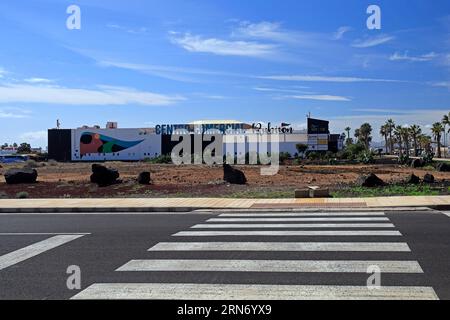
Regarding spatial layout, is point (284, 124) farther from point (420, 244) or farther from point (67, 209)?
point (420, 244)

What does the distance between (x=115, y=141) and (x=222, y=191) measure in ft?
236

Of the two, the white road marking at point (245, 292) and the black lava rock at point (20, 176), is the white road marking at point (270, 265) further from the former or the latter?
the black lava rock at point (20, 176)

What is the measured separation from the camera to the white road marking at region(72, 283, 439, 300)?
257 inches

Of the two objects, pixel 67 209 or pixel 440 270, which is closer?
pixel 440 270

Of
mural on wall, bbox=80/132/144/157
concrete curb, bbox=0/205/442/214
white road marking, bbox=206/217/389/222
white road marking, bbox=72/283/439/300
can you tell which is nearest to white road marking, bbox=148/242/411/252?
white road marking, bbox=72/283/439/300

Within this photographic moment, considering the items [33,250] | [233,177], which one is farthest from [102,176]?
[33,250]

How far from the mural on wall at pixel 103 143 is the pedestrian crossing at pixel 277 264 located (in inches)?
3198

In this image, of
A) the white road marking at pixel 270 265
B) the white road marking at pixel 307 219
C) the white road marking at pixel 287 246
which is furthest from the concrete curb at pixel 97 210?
the white road marking at pixel 270 265

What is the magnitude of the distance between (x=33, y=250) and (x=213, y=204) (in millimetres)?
8049

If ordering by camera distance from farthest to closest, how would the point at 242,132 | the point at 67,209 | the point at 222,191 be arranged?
the point at 242,132 → the point at 222,191 → the point at 67,209

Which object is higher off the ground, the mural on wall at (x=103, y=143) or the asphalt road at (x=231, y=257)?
the mural on wall at (x=103, y=143)

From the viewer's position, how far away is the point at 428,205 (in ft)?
51.6

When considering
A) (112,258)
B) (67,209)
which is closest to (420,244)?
(112,258)

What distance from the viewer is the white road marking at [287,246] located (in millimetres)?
9492
